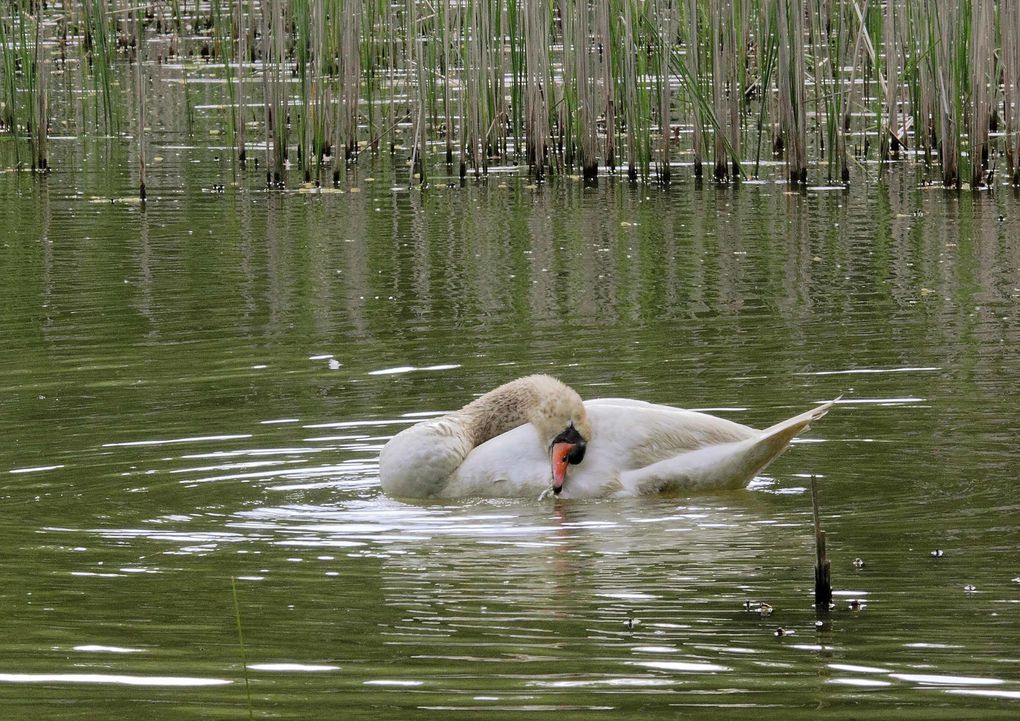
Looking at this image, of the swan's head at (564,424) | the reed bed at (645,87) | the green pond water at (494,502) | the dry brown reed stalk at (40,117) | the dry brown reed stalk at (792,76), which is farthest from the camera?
the dry brown reed stalk at (40,117)

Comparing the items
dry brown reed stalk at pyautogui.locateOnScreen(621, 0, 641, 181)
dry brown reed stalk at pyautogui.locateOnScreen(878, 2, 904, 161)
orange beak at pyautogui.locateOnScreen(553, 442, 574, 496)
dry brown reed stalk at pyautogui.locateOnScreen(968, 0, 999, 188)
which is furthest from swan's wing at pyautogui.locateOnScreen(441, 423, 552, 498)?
dry brown reed stalk at pyautogui.locateOnScreen(878, 2, 904, 161)

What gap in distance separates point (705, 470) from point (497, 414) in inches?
38.2

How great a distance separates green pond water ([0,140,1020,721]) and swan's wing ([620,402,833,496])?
4.2 inches

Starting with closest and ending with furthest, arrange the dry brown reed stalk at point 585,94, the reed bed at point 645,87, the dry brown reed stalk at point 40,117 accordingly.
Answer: the reed bed at point 645,87 < the dry brown reed stalk at point 585,94 < the dry brown reed stalk at point 40,117

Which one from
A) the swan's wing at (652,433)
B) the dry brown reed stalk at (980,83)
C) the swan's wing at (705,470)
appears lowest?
the swan's wing at (705,470)

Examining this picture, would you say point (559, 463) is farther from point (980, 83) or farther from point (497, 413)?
point (980, 83)

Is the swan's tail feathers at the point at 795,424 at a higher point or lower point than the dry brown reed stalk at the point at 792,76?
lower

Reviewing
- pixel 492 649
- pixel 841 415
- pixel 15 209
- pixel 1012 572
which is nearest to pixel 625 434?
pixel 841 415

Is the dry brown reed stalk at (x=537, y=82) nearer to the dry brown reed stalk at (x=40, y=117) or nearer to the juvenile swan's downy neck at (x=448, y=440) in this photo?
the dry brown reed stalk at (x=40, y=117)

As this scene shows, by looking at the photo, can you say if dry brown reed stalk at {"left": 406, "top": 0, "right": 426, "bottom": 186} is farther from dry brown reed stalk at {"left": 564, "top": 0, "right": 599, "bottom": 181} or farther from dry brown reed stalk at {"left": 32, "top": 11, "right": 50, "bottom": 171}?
dry brown reed stalk at {"left": 32, "top": 11, "right": 50, "bottom": 171}

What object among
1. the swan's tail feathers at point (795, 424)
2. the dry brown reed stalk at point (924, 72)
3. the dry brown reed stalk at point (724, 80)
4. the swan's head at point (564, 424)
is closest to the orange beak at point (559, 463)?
the swan's head at point (564, 424)

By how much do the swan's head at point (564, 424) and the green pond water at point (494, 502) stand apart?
224mm

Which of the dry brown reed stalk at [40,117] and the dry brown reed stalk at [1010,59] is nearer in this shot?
the dry brown reed stalk at [1010,59]

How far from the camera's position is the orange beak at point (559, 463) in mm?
6867
